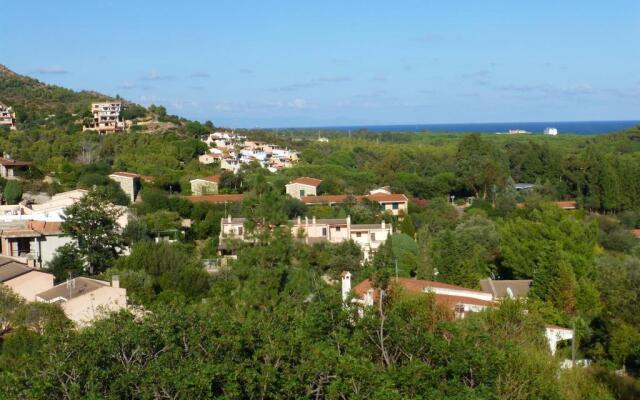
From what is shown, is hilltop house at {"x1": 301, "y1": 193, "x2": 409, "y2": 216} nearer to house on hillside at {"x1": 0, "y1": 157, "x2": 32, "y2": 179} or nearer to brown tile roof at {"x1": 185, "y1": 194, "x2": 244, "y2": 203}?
brown tile roof at {"x1": 185, "y1": 194, "x2": 244, "y2": 203}

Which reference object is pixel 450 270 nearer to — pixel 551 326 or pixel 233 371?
pixel 551 326

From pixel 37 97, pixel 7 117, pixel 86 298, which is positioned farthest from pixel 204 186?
pixel 37 97

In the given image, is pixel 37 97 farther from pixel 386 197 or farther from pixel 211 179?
pixel 386 197

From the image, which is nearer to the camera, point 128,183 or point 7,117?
point 128,183

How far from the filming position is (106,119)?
2539 inches

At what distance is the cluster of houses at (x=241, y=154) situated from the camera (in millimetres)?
55812

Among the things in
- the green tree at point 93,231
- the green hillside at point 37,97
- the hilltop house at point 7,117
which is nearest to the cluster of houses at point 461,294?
the green tree at point 93,231

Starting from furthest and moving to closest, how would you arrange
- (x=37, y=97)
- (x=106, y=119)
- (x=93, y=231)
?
(x=37, y=97)
(x=106, y=119)
(x=93, y=231)

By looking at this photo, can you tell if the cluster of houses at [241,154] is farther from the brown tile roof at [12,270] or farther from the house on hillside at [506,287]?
the house on hillside at [506,287]

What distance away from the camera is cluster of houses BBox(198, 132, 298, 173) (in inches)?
2197

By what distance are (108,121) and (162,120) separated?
22.6 ft

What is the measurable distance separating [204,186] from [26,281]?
79.9ft

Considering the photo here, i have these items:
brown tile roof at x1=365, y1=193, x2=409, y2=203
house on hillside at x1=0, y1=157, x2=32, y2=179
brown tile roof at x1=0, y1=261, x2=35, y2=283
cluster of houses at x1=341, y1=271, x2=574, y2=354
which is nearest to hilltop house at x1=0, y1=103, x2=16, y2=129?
house on hillside at x1=0, y1=157, x2=32, y2=179

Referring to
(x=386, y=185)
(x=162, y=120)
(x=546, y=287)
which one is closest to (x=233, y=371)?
(x=546, y=287)
